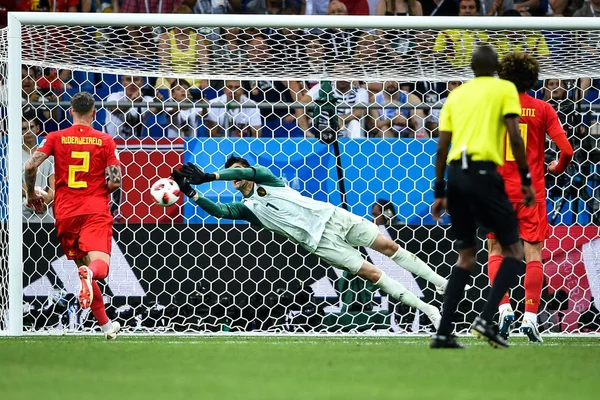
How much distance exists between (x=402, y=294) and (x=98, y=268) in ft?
7.62

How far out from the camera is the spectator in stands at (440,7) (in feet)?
44.3

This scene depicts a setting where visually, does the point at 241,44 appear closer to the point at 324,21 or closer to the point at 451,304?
the point at 324,21

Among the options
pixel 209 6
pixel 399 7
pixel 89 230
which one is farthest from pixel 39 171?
pixel 399 7

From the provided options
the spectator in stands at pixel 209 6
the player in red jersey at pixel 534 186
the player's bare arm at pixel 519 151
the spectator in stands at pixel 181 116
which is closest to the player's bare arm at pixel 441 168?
the player's bare arm at pixel 519 151

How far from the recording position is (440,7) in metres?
13.6

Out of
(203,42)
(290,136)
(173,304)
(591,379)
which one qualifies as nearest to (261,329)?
(173,304)

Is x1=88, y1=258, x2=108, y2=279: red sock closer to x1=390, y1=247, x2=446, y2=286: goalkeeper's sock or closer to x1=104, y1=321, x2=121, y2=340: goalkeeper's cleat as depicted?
x1=104, y1=321, x2=121, y2=340: goalkeeper's cleat

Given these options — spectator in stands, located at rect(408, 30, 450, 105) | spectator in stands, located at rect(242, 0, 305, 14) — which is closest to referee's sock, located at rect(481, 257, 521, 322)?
spectator in stands, located at rect(408, 30, 450, 105)

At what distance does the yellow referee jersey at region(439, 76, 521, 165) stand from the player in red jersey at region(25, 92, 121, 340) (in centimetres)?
277

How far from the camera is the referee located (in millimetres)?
6379

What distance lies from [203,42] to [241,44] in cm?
43

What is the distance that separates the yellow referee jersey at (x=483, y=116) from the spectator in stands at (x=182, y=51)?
151 inches

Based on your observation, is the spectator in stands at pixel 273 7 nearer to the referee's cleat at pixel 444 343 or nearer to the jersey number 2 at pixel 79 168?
the jersey number 2 at pixel 79 168

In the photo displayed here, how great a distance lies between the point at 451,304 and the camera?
6551 mm
